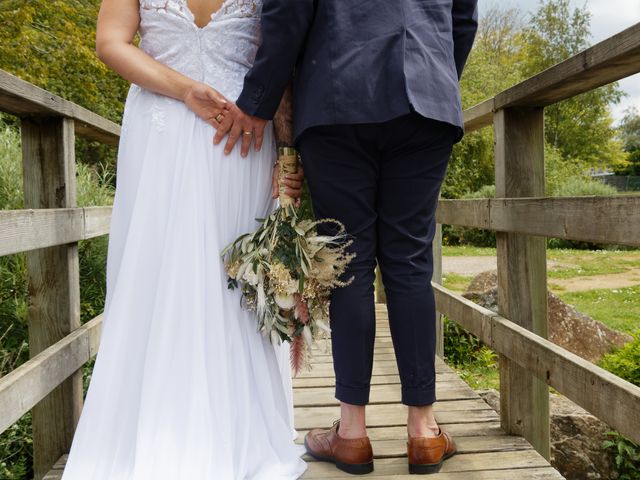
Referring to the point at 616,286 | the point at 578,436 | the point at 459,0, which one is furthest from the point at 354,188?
the point at 616,286

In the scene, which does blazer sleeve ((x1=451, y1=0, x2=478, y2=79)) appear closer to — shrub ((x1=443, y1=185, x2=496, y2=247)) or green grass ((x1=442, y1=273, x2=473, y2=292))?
green grass ((x1=442, y1=273, x2=473, y2=292))

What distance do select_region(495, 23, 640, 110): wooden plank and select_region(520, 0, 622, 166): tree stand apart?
2252 centimetres

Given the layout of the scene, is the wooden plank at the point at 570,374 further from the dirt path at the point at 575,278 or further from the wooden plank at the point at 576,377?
the dirt path at the point at 575,278

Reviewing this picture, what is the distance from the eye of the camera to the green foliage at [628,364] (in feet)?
10.4

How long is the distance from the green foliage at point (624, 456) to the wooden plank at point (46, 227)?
2.47 metres

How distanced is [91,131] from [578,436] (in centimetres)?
258

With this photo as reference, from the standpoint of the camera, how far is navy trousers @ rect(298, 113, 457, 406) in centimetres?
179

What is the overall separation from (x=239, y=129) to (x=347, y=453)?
102 centimetres

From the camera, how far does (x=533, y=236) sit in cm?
220

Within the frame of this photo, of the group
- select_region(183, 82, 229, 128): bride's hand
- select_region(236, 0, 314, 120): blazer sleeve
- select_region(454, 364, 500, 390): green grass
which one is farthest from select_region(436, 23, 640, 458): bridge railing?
select_region(454, 364, 500, 390): green grass

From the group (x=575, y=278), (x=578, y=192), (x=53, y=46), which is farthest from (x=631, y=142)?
(x=53, y=46)

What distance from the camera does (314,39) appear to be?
173cm

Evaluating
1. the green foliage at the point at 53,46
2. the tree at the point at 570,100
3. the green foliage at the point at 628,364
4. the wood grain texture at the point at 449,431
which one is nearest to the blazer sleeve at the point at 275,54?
the wood grain texture at the point at 449,431

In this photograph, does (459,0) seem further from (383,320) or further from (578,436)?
(383,320)
